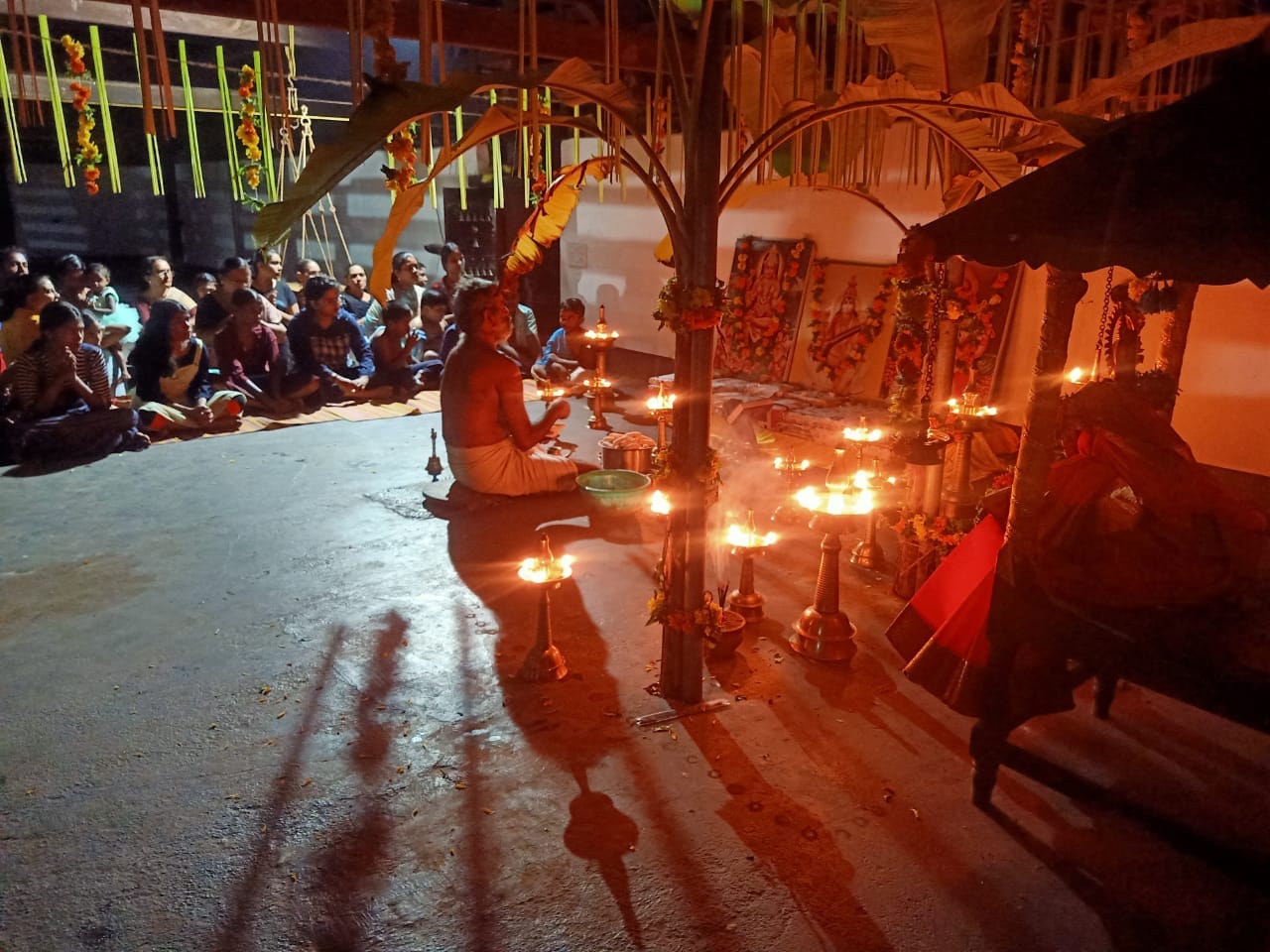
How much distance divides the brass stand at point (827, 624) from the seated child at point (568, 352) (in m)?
5.20

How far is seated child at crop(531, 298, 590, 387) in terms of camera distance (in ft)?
29.3

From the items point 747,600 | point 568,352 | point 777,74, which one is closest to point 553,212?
point 777,74

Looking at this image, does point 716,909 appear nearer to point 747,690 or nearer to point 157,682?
point 747,690

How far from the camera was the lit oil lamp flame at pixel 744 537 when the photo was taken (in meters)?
4.32

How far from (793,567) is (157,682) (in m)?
3.22

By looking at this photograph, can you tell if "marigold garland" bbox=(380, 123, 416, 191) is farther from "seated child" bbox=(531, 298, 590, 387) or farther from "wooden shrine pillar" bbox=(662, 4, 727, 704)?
"seated child" bbox=(531, 298, 590, 387)

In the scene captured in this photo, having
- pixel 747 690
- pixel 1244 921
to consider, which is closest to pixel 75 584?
pixel 747 690

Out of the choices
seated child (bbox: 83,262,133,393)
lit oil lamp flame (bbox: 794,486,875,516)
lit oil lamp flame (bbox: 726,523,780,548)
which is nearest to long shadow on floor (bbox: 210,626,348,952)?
lit oil lamp flame (bbox: 726,523,780,548)

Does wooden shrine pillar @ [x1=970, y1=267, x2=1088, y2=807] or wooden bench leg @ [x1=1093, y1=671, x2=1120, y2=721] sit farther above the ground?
wooden shrine pillar @ [x1=970, y1=267, x2=1088, y2=807]

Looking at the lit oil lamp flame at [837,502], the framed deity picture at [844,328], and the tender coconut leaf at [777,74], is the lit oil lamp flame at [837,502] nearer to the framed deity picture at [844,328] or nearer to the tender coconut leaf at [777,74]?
the tender coconut leaf at [777,74]

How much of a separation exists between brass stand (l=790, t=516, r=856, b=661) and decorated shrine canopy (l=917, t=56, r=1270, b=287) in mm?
1591

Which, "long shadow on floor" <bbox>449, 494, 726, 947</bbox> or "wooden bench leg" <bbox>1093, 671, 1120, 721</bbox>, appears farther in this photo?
"wooden bench leg" <bbox>1093, 671, 1120, 721</bbox>

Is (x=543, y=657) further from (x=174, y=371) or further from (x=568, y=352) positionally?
(x=174, y=371)

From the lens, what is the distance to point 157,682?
3.85 meters
